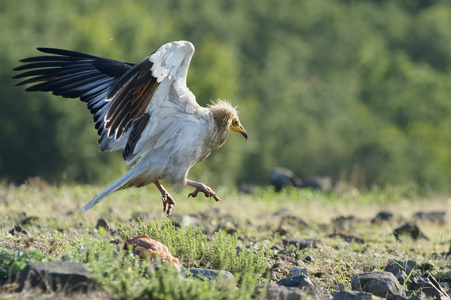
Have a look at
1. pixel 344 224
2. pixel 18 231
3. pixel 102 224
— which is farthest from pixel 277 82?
pixel 18 231

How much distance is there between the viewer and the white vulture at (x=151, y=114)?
632 cm

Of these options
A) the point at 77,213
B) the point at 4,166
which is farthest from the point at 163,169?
the point at 4,166

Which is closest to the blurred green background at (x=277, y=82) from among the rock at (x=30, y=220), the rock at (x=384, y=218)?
the rock at (x=384, y=218)

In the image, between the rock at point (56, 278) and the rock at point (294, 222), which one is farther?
the rock at point (294, 222)

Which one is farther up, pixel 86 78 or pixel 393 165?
pixel 393 165

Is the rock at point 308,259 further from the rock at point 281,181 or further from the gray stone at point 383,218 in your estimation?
the rock at point 281,181

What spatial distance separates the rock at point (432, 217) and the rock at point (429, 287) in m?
4.77

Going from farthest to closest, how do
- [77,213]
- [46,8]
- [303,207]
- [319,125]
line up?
[319,125] → [46,8] → [303,207] → [77,213]

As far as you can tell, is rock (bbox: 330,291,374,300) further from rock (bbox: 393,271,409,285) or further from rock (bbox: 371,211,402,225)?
rock (bbox: 371,211,402,225)

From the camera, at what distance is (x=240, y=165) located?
41.7 metres

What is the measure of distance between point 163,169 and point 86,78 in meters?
1.45

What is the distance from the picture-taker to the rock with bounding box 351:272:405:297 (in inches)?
212

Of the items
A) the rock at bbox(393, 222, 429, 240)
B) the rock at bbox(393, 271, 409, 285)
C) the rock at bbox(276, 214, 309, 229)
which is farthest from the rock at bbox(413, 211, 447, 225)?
the rock at bbox(393, 271, 409, 285)

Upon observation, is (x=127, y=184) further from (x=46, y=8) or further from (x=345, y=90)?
(x=345, y=90)
